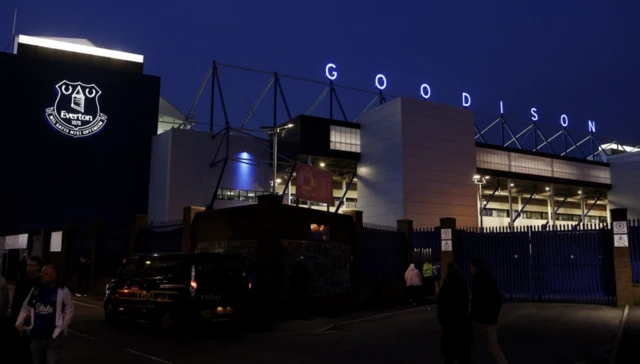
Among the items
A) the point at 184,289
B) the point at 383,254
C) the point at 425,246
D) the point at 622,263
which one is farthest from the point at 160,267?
the point at 622,263

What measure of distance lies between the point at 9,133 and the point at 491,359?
42043 mm

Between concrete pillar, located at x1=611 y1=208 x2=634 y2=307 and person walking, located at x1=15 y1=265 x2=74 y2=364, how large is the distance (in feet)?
57.0

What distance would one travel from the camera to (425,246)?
2427 cm

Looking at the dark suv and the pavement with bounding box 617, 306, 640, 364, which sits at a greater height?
the dark suv

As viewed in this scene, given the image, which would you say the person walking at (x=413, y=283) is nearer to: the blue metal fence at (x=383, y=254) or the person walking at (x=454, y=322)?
the blue metal fence at (x=383, y=254)

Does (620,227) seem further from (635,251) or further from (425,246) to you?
(425,246)

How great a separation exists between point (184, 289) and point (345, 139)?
33.8 meters

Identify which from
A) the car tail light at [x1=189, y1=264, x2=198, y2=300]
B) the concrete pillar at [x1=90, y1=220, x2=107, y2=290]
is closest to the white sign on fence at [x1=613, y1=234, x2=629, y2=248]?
the car tail light at [x1=189, y1=264, x2=198, y2=300]

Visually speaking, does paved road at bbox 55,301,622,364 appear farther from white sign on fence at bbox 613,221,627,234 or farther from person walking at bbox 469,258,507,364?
white sign on fence at bbox 613,221,627,234

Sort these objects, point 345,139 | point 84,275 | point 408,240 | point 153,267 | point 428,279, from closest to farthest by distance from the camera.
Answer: point 153,267 < point 428,279 < point 408,240 < point 84,275 < point 345,139

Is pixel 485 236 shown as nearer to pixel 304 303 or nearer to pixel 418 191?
pixel 304 303

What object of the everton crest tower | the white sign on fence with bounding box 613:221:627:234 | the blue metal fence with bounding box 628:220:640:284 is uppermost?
the everton crest tower

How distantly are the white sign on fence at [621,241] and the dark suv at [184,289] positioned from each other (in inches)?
→ 502

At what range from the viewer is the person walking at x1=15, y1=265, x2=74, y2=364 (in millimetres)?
6805
